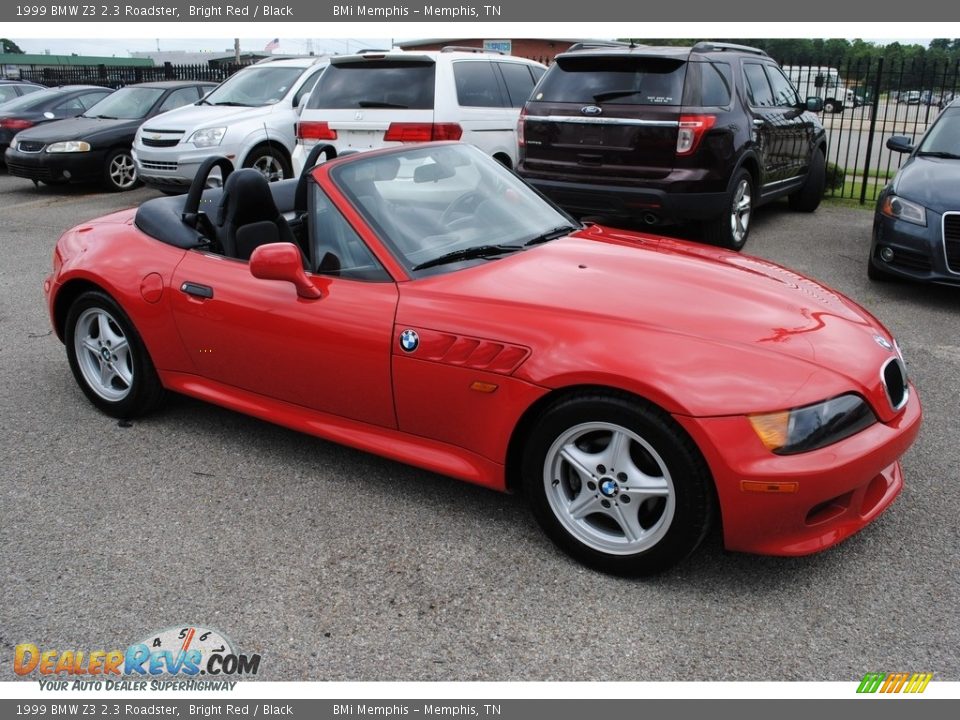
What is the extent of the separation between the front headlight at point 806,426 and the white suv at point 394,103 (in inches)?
251

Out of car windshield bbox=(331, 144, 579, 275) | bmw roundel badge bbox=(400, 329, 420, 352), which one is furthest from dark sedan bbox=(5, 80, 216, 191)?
bmw roundel badge bbox=(400, 329, 420, 352)

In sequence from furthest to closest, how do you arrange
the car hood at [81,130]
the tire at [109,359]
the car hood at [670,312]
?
the car hood at [81,130], the tire at [109,359], the car hood at [670,312]

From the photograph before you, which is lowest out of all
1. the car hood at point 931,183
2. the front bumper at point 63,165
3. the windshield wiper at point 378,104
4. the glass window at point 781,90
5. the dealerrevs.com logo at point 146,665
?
the dealerrevs.com logo at point 146,665

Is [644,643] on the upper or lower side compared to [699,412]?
lower

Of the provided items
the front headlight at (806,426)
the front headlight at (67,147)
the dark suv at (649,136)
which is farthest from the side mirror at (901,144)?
the front headlight at (67,147)

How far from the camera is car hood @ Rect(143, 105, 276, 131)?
10.7 metres

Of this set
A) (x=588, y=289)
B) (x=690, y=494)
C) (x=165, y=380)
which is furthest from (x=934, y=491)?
(x=165, y=380)

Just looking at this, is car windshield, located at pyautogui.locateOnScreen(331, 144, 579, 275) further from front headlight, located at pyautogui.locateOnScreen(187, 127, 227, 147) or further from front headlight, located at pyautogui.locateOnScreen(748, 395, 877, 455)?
front headlight, located at pyautogui.locateOnScreen(187, 127, 227, 147)

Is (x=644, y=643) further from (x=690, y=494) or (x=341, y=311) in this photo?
(x=341, y=311)

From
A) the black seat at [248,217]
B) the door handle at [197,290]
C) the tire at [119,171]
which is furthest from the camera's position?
the tire at [119,171]

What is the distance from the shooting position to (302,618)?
292cm

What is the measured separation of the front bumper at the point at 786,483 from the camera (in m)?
2.74

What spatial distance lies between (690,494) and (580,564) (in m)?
0.57

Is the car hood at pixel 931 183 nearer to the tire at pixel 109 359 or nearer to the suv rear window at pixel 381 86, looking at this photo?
the suv rear window at pixel 381 86
